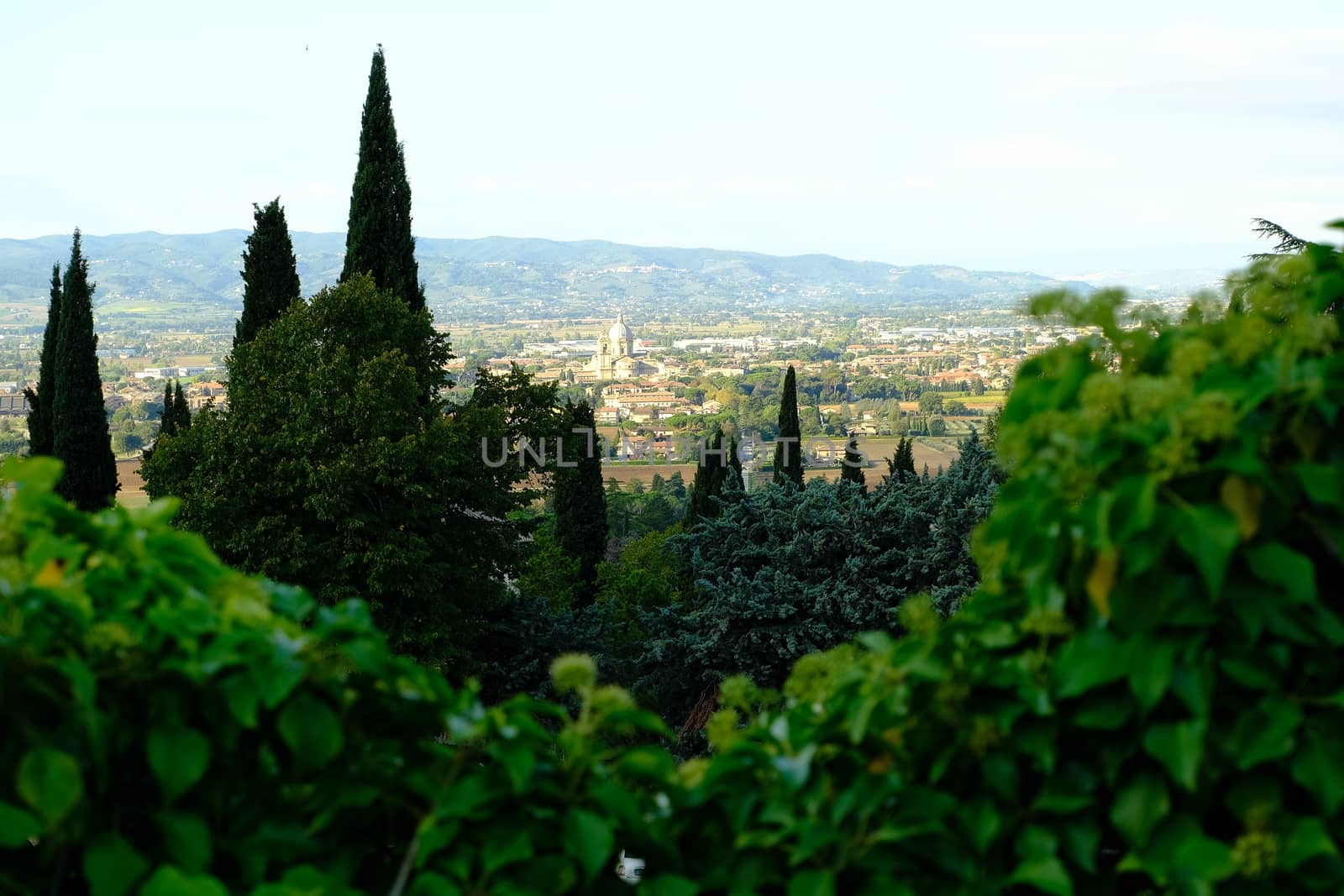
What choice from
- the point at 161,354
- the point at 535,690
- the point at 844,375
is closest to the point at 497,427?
the point at 535,690

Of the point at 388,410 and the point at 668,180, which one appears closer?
the point at 388,410

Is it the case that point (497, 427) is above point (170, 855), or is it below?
below

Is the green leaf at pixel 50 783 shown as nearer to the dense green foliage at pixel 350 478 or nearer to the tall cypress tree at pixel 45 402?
the dense green foliage at pixel 350 478

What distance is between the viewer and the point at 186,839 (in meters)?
1.27

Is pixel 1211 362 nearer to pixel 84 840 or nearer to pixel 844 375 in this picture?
pixel 84 840

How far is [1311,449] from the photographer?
4.31ft

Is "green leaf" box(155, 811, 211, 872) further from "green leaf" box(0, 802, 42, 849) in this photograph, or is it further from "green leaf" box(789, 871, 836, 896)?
"green leaf" box(789, 871, 836, 896)

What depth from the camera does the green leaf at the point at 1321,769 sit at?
1.24m

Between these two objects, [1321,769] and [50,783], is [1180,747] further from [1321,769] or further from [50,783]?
[50,783]

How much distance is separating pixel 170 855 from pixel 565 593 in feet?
70.1

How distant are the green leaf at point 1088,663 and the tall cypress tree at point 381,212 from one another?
1796cm

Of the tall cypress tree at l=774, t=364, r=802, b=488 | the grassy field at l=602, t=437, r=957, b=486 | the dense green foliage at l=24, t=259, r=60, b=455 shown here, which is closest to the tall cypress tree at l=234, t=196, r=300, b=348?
the dense green foliage at l=24, t=259, r=60, b=455

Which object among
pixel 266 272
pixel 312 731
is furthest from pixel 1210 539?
pixel 266 272

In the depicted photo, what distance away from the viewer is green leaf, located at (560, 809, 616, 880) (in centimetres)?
131
